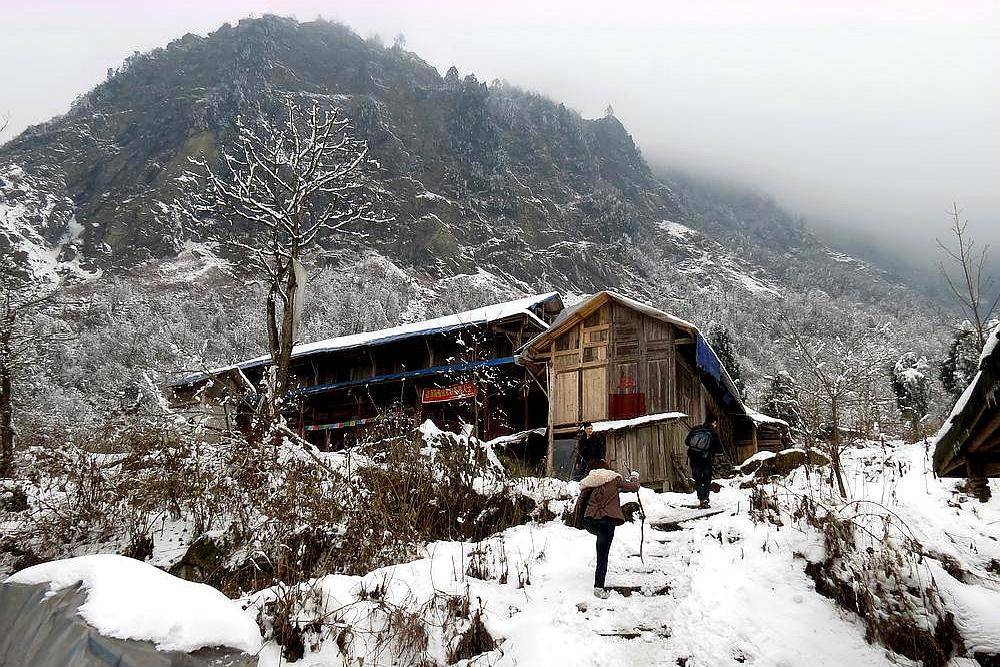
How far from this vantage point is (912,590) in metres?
5.55

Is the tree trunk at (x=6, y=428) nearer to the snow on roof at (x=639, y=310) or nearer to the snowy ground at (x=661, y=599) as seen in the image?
the snowy ground at (x=661, y=599)

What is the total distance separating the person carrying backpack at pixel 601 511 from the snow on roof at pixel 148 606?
3.60 meters

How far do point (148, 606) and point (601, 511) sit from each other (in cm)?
448

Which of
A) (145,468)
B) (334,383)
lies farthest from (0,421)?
(334,383)

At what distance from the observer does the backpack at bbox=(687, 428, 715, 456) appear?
11.5 m

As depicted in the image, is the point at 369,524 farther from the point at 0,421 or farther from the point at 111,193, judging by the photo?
the point at 111,193

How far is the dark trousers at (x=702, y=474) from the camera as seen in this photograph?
1084cm

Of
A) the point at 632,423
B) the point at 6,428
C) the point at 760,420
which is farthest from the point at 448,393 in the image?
the point at 6,428

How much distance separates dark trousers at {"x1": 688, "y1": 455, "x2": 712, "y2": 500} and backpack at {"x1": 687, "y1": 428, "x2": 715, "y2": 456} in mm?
132

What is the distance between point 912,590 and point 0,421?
15.5 m

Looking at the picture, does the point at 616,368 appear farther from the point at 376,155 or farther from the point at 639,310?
the point at 376,155

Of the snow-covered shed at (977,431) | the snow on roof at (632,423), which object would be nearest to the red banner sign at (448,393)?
the snow on roof at (632,423)

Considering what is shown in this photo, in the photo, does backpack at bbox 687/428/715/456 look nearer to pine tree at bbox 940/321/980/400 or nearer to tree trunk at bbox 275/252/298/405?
tree trunk at bbox 275/252/298/405

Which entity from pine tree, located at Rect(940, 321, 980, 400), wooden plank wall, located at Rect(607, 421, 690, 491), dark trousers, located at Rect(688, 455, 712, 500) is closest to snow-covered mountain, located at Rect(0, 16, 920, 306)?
pine tree, located at Rect(940, 321, 980, 400)
